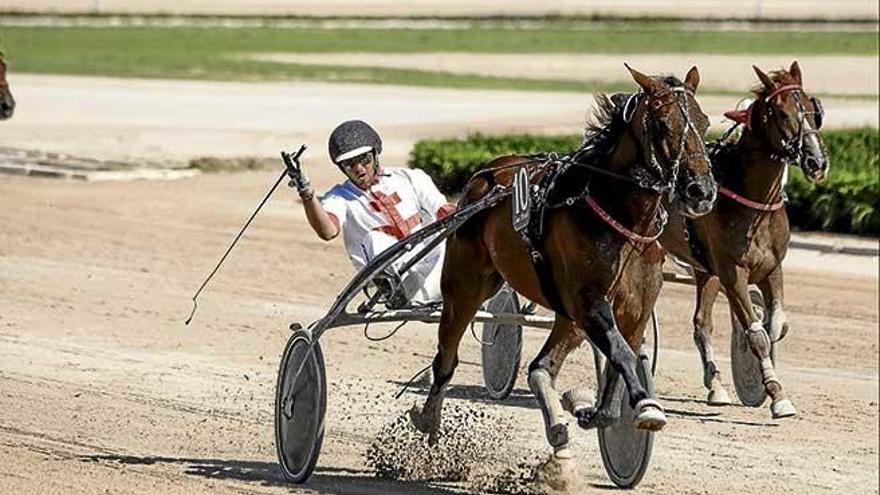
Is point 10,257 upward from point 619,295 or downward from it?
downward

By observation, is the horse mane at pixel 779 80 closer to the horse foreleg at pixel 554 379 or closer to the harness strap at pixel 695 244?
the harness strap at pixel 695 244

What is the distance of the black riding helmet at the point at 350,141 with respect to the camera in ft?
26.8

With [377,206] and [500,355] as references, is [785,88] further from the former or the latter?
[377,206]

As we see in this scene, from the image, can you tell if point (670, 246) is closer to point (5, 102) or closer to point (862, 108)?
point (5, 102)

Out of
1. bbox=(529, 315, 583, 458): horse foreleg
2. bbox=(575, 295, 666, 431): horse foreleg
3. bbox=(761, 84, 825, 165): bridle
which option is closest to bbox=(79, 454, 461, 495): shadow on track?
bbox=(529, 315, 583, 458): horse foreleg

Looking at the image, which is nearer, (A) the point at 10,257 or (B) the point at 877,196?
(A) the point at 10,257

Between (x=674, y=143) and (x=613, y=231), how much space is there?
0.43 metres

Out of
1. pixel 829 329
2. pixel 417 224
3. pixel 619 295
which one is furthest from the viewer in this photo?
pixel 829 329

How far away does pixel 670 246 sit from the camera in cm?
1003

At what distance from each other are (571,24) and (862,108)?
16.6m

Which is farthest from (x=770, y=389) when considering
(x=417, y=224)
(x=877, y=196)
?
(x=877, y=196)

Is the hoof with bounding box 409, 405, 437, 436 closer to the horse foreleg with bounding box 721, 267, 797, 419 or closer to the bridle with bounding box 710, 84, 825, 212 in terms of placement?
the horse foreleg with bounding box 721, 267, 797, 419

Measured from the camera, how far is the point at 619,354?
23.2ft

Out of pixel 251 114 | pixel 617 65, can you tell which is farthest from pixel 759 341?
pixel 617 65
